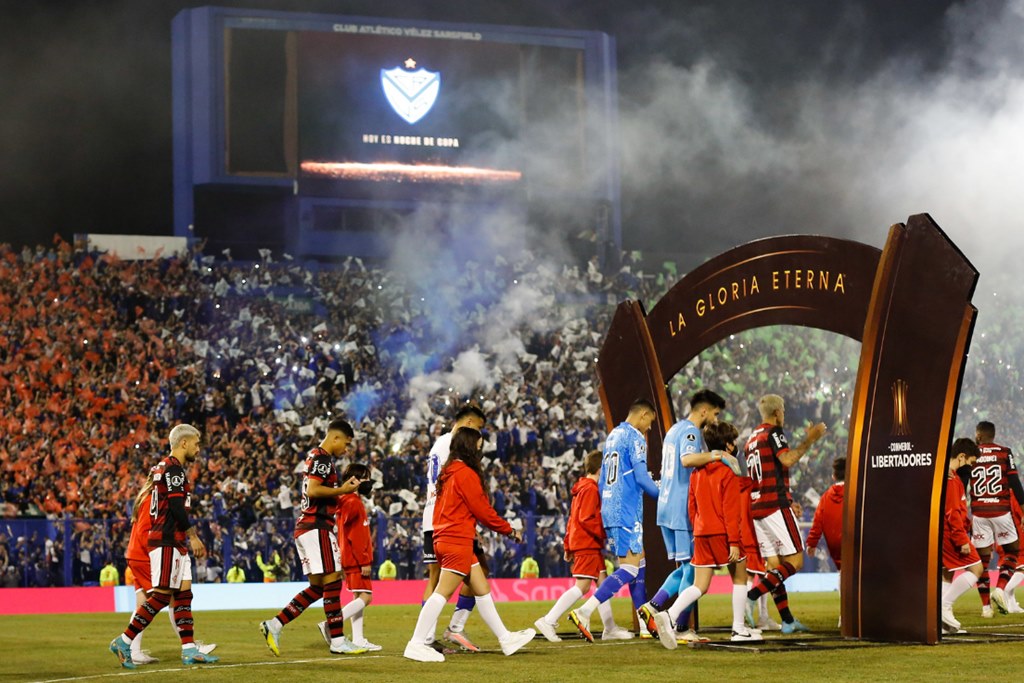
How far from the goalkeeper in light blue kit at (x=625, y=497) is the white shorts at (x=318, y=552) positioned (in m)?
2.18

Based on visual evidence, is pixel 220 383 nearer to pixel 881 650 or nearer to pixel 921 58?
pixel 921 58

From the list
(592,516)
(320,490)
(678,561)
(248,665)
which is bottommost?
(248,665)

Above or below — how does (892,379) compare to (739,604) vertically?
above

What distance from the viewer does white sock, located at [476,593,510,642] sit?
10242 mm

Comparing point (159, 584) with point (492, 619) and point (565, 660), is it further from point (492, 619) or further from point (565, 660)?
point (565, 660)

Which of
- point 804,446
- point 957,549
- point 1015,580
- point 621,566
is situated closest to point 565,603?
point 621,566

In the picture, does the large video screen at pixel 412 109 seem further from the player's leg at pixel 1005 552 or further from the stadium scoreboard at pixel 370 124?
the player's leg at pixel 1005 552

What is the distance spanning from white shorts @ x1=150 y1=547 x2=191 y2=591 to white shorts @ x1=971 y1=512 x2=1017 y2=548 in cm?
877

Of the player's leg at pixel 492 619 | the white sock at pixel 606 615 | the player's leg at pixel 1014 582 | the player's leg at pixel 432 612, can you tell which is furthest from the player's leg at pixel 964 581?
the player's leg at pixel 432 612

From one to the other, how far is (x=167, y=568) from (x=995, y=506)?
9.13 metres

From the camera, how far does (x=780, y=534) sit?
11.7 m

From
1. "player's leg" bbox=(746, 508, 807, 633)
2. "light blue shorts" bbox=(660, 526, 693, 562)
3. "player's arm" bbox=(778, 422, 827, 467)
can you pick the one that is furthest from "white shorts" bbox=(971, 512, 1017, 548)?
"light blue shorts" bbox=(660, 526, 693, 562)

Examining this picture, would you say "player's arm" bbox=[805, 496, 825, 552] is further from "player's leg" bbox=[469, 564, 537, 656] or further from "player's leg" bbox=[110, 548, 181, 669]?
"player's leg" bbox=[110, 548, 181, 669]

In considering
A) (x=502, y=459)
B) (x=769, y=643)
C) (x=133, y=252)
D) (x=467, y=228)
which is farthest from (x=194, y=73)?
(x=769, y=643)
